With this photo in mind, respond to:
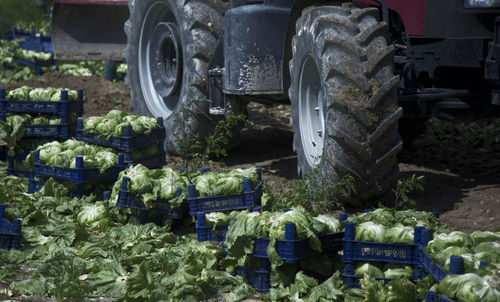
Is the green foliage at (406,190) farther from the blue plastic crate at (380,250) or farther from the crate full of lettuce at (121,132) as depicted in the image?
the crate full of lettuce at (121,132)

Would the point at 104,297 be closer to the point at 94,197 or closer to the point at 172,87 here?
the point at 94,197

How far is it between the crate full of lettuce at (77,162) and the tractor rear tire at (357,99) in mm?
1937

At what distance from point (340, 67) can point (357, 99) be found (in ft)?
0.95

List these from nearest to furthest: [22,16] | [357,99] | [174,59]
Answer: [357,99]
[174,59]
[22,16]

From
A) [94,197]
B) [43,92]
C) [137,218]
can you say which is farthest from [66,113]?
[137,218]

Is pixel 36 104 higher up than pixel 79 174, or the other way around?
pixel 36 104

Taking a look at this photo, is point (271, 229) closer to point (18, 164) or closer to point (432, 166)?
point (432, 166)

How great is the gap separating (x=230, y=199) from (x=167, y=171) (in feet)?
2.61

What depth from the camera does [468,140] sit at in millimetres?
9422

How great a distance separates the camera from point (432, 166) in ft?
26.2

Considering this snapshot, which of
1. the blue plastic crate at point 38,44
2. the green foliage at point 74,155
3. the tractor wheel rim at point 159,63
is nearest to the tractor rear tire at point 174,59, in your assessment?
the tractor wheel rim at point 159,63

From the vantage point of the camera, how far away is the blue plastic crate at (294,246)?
4418 mm

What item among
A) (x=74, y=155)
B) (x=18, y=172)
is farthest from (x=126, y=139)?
(x=18, y=172)

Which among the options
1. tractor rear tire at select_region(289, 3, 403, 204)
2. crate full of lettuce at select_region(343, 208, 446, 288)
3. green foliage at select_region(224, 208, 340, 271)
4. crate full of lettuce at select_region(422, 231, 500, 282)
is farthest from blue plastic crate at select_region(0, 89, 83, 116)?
crate full of lettuce at select_region(422, 231, 500, 282)
